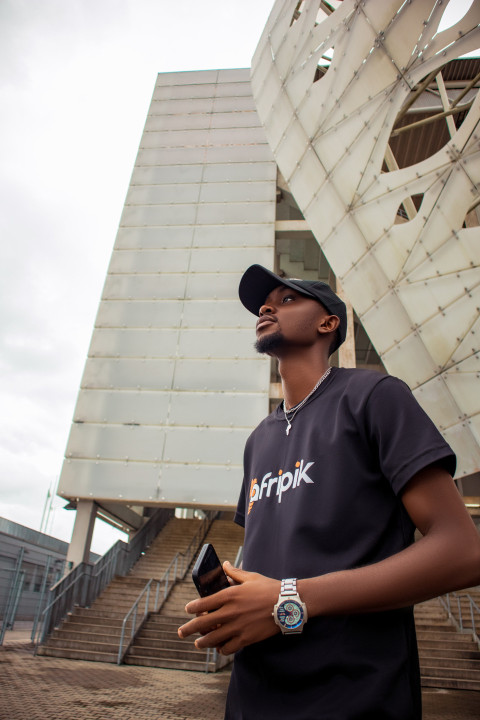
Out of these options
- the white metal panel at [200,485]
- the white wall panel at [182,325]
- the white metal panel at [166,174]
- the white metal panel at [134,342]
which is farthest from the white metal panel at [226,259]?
the white metal panel at [200,485]

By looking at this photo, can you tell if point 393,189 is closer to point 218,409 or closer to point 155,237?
point 218,409

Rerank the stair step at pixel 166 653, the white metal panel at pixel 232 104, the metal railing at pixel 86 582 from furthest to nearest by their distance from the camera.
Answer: the white metal panel at pixel 232 104, the metal railing at pixel 86 582, the stair step at pixel 166 653

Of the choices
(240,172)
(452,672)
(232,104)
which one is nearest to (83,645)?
(452,672)

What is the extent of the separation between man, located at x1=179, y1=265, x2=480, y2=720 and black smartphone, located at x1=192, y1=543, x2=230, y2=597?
28 millimetres

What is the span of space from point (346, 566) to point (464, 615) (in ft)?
40.2

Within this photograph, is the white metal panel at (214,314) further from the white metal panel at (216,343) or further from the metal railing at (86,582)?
the metal railing at (86,582)

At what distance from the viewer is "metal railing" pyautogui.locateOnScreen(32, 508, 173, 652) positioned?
10.9 metres

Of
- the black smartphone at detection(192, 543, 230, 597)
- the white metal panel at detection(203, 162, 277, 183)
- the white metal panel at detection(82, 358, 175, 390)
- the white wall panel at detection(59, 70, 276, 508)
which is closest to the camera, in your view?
the black smartphone at detection(192, 543, 230, 597)

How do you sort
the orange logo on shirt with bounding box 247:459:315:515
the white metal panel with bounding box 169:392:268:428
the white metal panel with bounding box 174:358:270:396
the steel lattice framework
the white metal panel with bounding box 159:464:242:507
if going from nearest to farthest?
the orange logo on shirt with bounding box 247:459:315:515 < the steel lattice framework < the white metal panel with bounding box 159:464:242:507 < the white metal panel with bounding box 169:392:268:428 < the white metal panel with bounding box 174:358:270:396

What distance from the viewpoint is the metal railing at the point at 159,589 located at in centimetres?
961

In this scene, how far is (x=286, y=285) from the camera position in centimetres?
170

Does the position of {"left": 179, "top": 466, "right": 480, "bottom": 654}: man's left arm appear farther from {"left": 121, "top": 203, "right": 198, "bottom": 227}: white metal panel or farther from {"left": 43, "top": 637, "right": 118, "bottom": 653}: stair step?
{"left": 121, "top": 203, "right": 198, "bottom": 227}: white metal panel

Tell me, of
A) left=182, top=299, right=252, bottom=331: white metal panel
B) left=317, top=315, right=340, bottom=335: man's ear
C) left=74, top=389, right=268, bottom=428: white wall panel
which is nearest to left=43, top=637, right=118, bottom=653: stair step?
left=74, top=389, right=268, bottom=428: white wall panel

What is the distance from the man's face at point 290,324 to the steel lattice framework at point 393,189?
5.97 m
